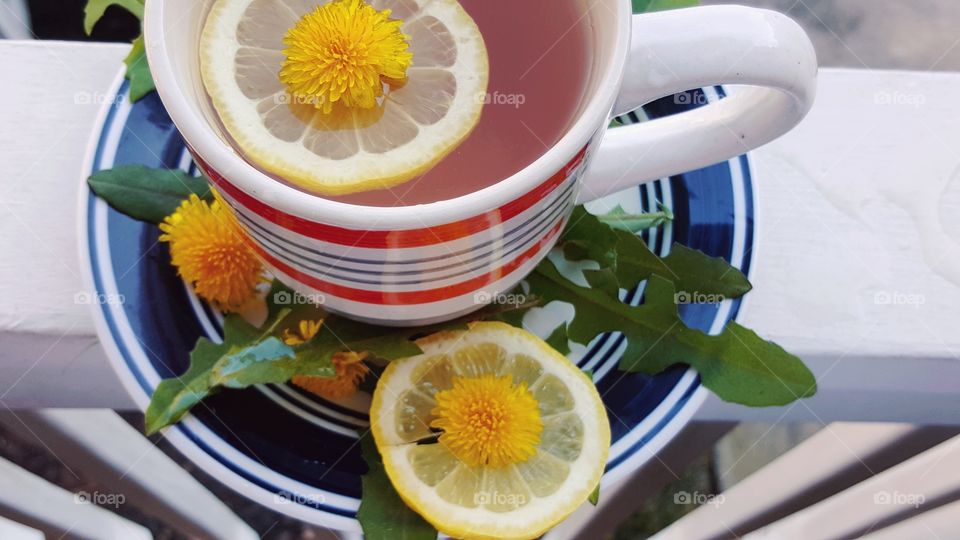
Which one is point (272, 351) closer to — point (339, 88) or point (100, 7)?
point (339, 88)

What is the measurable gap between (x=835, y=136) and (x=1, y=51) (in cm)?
59

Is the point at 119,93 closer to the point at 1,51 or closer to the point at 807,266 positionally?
the point at 1,51

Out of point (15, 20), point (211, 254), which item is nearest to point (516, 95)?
point (211, 254)

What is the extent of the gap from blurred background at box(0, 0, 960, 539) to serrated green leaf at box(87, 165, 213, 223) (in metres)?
0.24

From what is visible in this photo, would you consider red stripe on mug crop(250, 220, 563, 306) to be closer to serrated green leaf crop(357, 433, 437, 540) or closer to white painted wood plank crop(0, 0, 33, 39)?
serrated green leaf crop(357, 433, 437, 540)

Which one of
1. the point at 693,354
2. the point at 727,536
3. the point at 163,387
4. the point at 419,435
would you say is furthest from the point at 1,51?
the point at 727,536

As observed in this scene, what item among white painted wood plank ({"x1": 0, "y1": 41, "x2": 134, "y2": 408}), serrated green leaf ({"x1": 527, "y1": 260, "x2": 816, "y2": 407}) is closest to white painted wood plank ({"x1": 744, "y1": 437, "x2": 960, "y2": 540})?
serrated green leaf ({"x1": 527, "y1": 260, "x2": 816, "y2": 407})

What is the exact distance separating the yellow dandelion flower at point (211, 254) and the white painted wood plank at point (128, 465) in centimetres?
21

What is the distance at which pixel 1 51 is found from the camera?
622 millimetres

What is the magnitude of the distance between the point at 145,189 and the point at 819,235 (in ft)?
1.46

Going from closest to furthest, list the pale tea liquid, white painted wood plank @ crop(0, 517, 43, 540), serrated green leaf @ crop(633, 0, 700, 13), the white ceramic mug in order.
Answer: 1. the white ceramic mug
2. the pale tea liquid
3. serrated green leaf @ crop(633, 0, 700, 13)
4. white painted wood plank @ crop(0, 517, 43, 540)

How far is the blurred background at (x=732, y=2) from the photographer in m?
0.76

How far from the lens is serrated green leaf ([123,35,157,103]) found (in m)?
0.56

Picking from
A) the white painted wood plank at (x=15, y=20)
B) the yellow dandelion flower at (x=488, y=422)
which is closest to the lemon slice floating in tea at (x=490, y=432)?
the yellow dandelion flower at (x=488, y=422)
